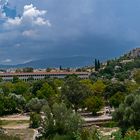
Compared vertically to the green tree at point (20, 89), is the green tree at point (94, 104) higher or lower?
lower

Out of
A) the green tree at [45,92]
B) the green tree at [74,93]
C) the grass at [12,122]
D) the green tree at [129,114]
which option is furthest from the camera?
the green tree at [45,92]

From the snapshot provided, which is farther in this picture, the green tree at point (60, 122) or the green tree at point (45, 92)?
the green tree at point (45, 92)

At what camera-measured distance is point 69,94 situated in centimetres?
5847

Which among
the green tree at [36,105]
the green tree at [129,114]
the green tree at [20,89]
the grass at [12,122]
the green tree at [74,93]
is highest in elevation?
the green tree at [20,89]

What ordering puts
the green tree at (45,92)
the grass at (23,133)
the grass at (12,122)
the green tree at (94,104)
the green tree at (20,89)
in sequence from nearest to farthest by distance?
the grass at (23,133) < the grass at (12,122) < the green tree at (94,104) < the green tree at (45,92) < the green tree at (20,89)

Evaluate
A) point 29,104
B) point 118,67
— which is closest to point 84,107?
point 29,104

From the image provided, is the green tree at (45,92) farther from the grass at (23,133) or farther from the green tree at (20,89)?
the grass at (23,133)

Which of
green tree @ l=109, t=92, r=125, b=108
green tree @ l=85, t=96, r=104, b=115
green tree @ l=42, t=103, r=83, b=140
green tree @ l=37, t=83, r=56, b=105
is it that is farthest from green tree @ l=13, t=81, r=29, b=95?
green tree @ l=42, t=103, r=83, b=140

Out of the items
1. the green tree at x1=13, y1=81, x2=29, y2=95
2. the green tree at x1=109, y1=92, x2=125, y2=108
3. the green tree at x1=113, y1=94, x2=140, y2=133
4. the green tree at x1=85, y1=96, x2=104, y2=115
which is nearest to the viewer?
the green tree at x1=113, y1=94, x2=140, y2=133

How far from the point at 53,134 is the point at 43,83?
38268 mm

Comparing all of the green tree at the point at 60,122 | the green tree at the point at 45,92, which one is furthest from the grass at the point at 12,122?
the green tree at the point at 60,122

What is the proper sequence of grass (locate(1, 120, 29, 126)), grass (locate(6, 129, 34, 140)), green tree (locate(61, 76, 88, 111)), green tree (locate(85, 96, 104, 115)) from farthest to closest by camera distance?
green tree (locate(61, 76, 88, 111)), green tree (locate(85, 96, 104, 115)), grass (locate(1, 120, 29, 126)), grass (locate(6, 129, 34, 140))

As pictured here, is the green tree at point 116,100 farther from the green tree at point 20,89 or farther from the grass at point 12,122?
the green tree at point 20,89

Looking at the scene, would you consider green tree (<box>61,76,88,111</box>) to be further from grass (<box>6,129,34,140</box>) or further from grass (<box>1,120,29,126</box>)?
grass (<box>6,129,34,140</box>)
